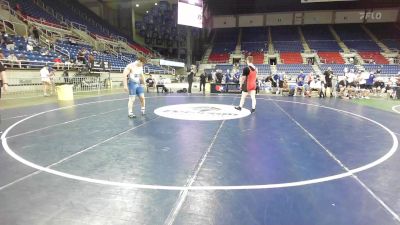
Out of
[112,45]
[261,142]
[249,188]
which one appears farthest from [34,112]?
[112,45]

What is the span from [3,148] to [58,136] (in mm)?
1043

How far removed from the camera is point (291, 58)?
124 feet

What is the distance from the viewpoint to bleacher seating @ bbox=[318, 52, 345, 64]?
Result: 35812mm

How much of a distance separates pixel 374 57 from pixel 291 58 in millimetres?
10271

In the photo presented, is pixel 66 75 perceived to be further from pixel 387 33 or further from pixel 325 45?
pixel 387 33

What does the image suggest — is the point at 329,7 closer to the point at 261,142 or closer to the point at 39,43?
the point at 39,43

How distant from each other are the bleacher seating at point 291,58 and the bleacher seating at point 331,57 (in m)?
2.80

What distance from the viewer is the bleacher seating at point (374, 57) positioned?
1368 inches

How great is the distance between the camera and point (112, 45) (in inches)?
1225

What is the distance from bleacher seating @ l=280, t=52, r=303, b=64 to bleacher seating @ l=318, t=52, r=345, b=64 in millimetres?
2796

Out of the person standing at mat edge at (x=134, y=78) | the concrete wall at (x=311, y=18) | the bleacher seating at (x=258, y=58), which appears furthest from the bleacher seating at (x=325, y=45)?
the person standing at mat edge at (x=134, y=78)

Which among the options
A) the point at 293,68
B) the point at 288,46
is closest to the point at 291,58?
the point at 288,46

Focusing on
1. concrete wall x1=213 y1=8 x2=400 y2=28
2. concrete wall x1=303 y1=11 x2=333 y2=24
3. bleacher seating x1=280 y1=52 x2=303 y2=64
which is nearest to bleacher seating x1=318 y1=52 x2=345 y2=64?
bleacher seating x1=280 y1=52 x2=303 y2=64

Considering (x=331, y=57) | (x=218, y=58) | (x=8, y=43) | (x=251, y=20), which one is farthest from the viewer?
(x=251, y=20)
